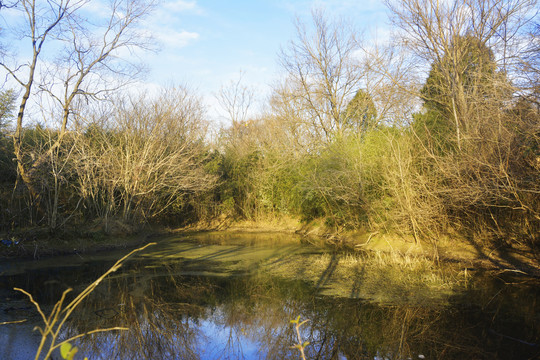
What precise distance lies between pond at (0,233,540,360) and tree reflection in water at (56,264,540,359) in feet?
0.06

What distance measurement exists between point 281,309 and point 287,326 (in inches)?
31.7

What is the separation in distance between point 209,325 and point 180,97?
15.1m

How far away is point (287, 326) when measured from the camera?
266 inches

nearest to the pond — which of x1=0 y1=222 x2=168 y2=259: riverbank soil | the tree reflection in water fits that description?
the tree reflection in water

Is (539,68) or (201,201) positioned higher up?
(539,68)

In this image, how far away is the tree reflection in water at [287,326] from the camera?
559 centimetres

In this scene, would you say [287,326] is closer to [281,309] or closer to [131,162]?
[281,309]

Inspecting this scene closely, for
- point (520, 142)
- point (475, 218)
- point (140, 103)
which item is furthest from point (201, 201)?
point (520, 142)

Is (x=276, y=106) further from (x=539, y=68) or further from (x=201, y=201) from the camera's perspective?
(x=539, y=68)

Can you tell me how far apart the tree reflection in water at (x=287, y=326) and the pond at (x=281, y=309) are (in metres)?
0.02

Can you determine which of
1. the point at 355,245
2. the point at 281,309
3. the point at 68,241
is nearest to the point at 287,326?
the point at 281,309

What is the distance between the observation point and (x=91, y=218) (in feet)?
51.3

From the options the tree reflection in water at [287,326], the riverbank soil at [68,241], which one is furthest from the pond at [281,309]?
the riverbank soil at [68,241]

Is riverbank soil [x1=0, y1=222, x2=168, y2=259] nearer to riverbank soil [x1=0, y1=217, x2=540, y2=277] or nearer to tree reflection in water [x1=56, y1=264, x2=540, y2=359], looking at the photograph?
riverbank soil [x1=0, y1=217, x2=540, y2=277]
